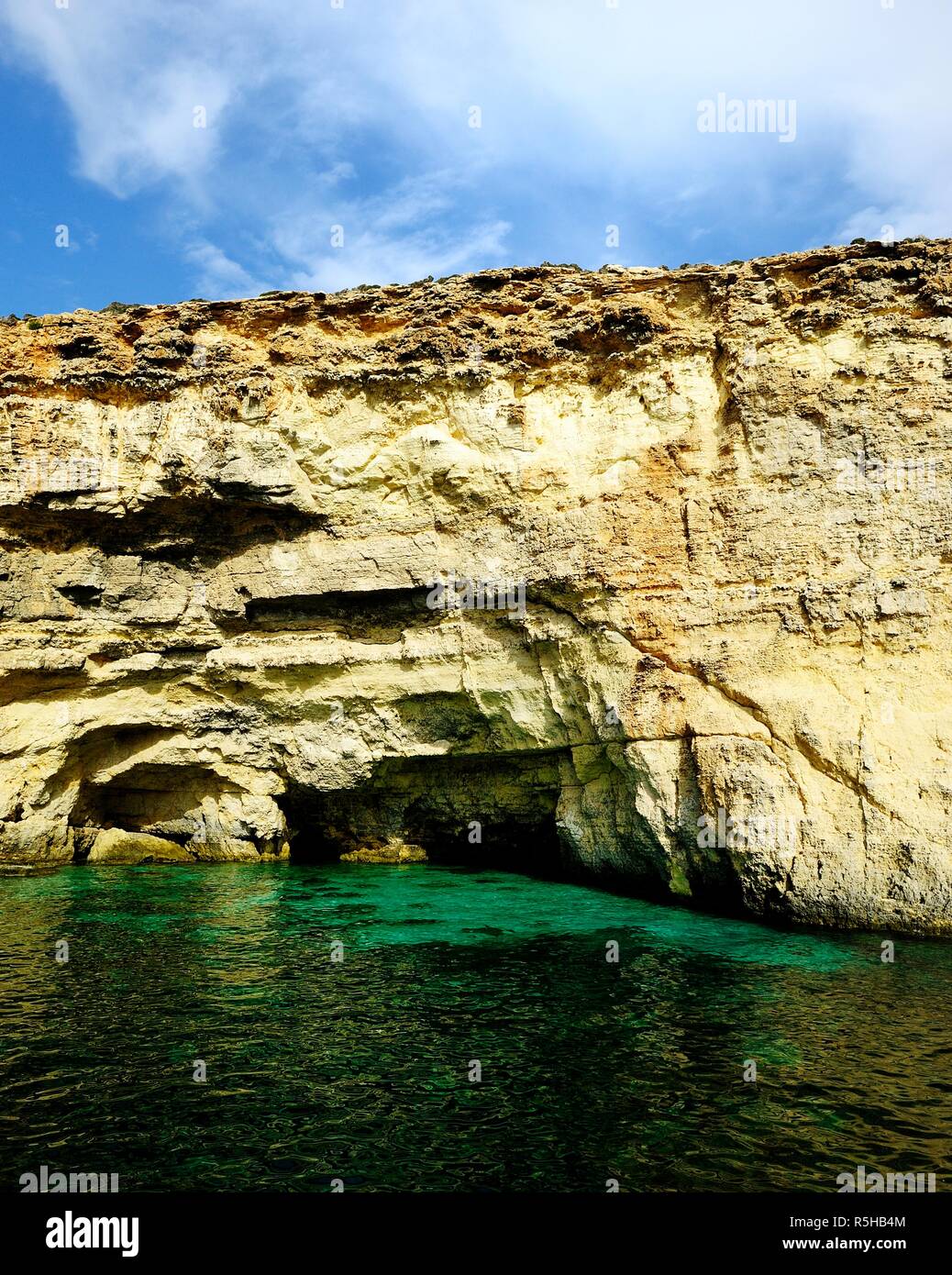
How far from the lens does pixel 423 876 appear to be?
721 inches

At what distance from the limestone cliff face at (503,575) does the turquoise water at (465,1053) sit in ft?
10.2

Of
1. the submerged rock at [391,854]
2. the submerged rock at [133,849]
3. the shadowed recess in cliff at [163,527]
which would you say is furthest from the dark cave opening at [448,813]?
the shadowed recess in cliff at [163,527]

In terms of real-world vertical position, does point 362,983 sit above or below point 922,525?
below

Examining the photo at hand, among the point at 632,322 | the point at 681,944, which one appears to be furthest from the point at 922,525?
the point at 681,944

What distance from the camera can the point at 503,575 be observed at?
17.4m

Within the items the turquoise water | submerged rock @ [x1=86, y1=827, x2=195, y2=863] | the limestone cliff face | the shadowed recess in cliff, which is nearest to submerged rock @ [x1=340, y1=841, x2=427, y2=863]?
the limestone cliff face

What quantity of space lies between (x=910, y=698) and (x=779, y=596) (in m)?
2.64

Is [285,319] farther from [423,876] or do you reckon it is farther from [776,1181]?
[776,1181]

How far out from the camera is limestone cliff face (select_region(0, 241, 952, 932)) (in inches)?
563

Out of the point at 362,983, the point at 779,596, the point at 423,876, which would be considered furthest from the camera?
the point at 423,876

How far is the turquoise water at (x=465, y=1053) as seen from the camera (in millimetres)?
5984

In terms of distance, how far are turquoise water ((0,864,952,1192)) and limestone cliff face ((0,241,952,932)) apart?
3101 mm

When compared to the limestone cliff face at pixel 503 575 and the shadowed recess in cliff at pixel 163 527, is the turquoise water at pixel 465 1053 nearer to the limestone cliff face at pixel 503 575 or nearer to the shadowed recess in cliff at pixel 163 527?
the limestone cliff face at pixel 503 575

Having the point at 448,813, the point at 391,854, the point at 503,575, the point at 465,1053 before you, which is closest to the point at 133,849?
the point at 391,854
